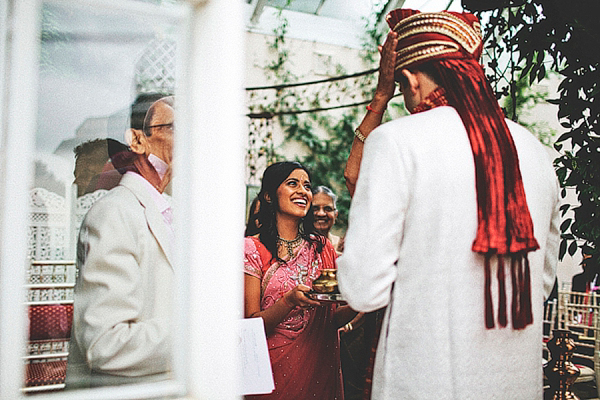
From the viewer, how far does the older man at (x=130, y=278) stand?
125 centimetres

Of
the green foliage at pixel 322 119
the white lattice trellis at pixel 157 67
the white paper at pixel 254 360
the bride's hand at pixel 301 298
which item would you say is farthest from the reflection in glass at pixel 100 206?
the green foliage at pixel 322 119

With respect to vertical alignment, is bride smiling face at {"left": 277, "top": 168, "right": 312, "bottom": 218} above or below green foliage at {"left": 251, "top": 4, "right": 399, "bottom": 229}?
below

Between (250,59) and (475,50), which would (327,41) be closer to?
(250,59)

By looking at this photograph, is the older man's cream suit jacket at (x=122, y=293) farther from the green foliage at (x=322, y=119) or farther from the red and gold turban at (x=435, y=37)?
the green foliage at (x=322, y=119)

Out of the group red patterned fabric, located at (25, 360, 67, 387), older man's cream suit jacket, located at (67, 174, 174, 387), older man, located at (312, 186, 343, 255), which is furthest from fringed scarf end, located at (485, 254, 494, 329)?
older man, located at (312, 186, 343, 255)

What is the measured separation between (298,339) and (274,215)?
603mm

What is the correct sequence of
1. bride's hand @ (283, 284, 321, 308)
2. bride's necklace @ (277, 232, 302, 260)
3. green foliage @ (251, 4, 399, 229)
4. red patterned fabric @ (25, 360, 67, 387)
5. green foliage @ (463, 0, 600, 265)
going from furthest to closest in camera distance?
green foliage @ (251, 4, 399, 229) → bride's necklace @ (277, 232, 302, 260) → green foliage @ (463, 0, 600, 265) → bride's hand @ (283, 284, 321, 308) → red patterned fabric @ (25, 360, 67, 387)

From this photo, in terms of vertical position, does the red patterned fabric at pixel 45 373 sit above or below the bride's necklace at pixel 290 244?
below

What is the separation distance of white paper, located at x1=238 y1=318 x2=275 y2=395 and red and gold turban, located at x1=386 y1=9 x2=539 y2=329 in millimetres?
878

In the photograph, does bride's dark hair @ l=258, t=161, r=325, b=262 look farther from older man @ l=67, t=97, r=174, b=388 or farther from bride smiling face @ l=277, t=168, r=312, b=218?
older man @ l=67, t=97, r=174, b=388

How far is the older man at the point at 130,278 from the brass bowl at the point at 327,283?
745 mm

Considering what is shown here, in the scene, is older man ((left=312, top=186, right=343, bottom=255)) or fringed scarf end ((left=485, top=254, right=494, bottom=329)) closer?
fringed scarf end ((left=485, top=254, right=494, bottom=329))

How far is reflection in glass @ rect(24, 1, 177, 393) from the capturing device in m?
1.22

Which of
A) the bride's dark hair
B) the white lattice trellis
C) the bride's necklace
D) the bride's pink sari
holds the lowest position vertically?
the bride's pink sari
